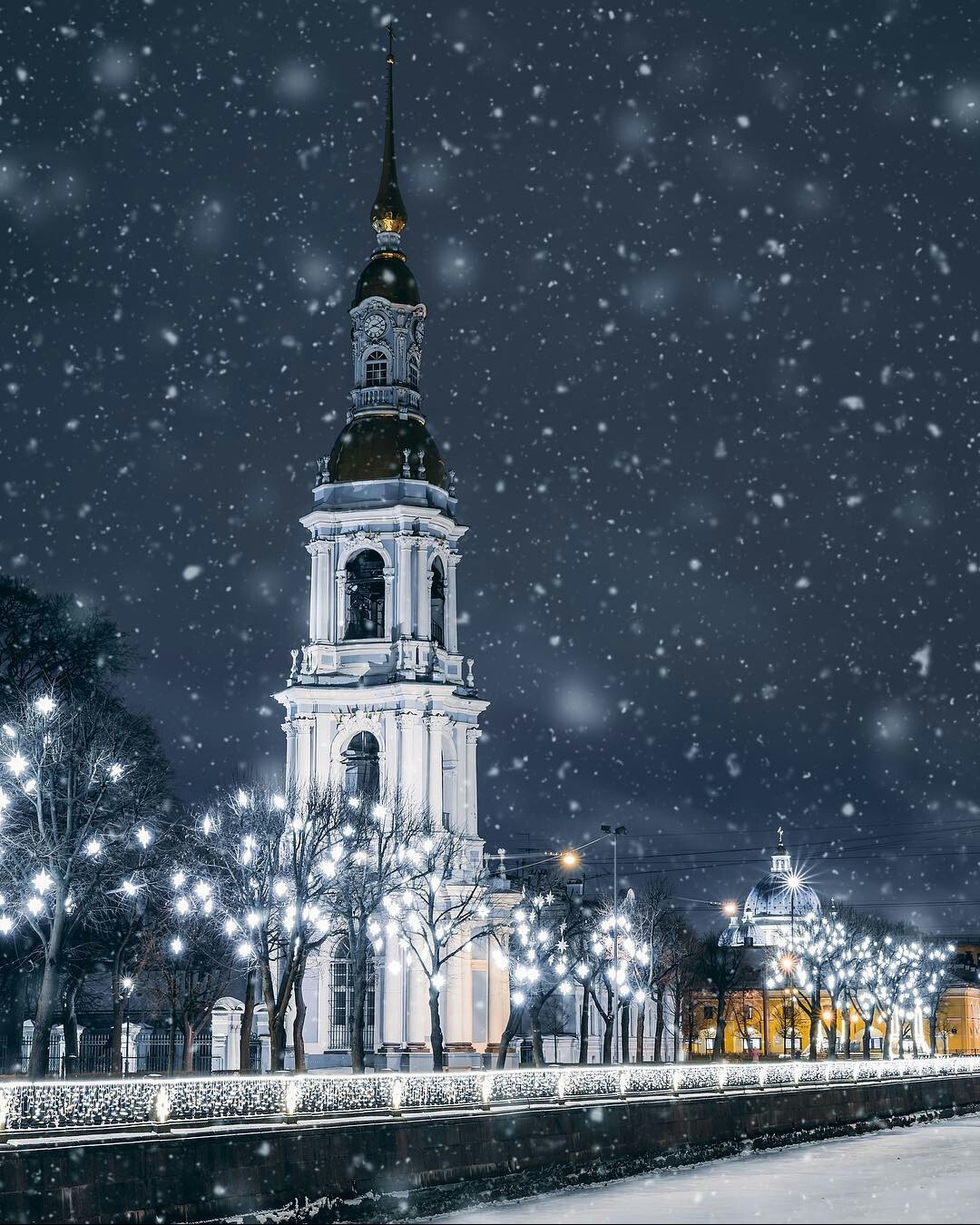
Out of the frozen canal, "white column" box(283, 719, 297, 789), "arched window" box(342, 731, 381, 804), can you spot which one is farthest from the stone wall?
"white column" box(283, 719, 297, 789)

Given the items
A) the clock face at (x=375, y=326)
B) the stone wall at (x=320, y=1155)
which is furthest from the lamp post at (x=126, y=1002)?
the clock face at (x=375, y=326)

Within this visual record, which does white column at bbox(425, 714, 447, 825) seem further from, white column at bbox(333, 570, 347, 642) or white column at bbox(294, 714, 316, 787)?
white column at bbox(333, 570, 347, 642)

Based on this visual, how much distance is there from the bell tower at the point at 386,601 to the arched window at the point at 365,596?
2.4 inches


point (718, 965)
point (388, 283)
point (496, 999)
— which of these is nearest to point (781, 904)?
point (718, 965)

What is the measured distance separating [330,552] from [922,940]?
11304cm

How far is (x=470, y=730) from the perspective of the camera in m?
86.2

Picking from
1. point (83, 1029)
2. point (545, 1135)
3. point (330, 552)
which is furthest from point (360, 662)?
point (545, 1135)

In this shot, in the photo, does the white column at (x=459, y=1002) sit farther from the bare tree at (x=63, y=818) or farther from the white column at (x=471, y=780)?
the bare tree at (x=63, y=818)

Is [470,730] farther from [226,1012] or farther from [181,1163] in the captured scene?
[181,1163]

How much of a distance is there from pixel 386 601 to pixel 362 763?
7.86 meters

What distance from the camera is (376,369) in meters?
88.2

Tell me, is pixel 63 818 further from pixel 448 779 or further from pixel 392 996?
pixel 448 779

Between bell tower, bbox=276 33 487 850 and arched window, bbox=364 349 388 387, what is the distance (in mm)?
98

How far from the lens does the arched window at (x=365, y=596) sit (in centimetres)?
8556
